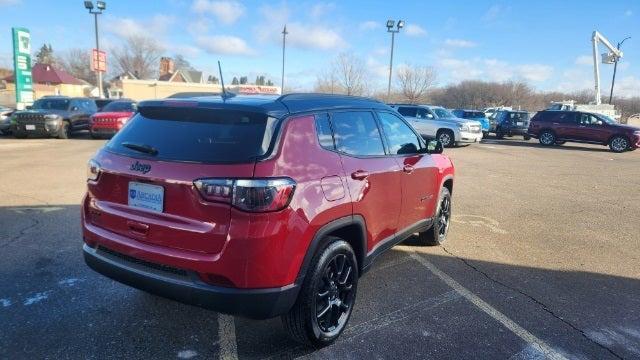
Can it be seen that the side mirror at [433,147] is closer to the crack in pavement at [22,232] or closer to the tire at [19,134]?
the crack in pavement at [22,232]

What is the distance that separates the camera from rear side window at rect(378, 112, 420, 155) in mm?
4348

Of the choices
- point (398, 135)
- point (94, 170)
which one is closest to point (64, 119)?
point (94, 170)

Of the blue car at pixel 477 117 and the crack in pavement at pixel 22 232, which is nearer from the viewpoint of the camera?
the crack in pavement at pixel 22 232

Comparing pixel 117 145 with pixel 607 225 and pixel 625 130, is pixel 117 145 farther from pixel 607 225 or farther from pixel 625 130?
pixel 625 130

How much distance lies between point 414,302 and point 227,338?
1662mm

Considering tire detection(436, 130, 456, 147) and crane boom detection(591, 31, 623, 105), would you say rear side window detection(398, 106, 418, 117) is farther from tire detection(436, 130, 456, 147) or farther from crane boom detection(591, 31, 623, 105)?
crane boom detection(591, 31, 623, 105)

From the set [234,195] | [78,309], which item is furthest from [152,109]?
[78,309]

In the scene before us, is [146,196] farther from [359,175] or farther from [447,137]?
[447,137]

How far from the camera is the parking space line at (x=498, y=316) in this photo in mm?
3430

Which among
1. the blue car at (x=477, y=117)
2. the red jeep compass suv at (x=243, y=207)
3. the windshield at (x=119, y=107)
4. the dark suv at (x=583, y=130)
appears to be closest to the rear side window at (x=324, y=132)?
the red jeep compass suv at (x=243, y=207)

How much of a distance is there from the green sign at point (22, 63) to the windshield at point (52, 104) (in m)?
6.68

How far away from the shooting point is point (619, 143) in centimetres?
2139

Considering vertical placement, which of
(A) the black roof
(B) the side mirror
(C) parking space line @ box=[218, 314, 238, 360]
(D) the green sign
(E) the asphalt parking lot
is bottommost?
(C) parking space line @ box=[218, 314, 238, 360]

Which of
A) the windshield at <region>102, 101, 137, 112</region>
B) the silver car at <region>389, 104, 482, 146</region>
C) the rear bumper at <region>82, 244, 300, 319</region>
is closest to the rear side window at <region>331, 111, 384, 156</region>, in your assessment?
the rear bumper at <region>82, 244, 300, 319</region>
